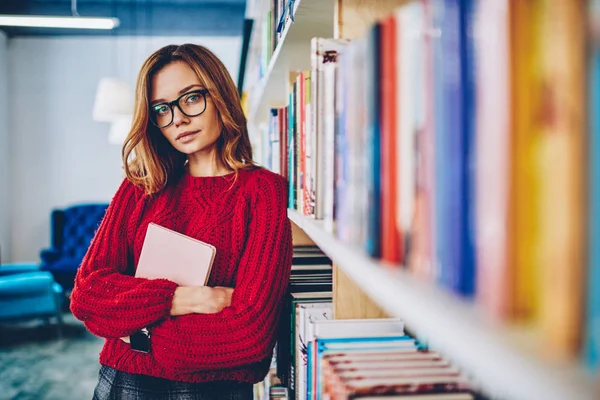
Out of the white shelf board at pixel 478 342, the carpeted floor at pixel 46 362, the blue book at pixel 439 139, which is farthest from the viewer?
the carpeted floor at pixel 46 362

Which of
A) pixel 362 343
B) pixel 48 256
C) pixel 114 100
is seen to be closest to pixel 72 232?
pixel 48 256

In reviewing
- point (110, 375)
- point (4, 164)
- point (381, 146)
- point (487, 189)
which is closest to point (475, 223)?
point (487, 189)

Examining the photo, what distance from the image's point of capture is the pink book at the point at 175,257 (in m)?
1.14

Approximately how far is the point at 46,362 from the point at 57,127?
3.12 m

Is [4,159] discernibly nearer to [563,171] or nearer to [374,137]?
[374,137]

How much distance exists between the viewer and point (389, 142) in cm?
46

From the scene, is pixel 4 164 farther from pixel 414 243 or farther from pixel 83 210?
pixel 414 243

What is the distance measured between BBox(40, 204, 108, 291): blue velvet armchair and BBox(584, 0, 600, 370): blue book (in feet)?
16.3

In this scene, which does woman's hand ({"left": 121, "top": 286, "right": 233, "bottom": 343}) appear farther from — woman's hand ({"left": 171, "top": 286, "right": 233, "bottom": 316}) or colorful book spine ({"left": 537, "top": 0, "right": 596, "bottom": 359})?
colorful book spine ({"left": 537, "top": 0, "right": 596, "bottom": 359})

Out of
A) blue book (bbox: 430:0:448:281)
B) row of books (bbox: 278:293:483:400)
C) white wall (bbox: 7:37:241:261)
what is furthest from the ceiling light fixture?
blue book (bbox: 430:0:448:281)

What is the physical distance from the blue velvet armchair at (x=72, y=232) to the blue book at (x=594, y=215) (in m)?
4.96

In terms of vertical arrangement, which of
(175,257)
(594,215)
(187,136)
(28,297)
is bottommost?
(28,297)

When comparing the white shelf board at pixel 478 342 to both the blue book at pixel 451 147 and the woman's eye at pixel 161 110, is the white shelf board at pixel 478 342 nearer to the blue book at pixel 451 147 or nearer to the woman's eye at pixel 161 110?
the blue book at pixel 451 147

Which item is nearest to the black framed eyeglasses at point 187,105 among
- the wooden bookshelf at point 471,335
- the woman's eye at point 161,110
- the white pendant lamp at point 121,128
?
the woman's eye at point 161,110
